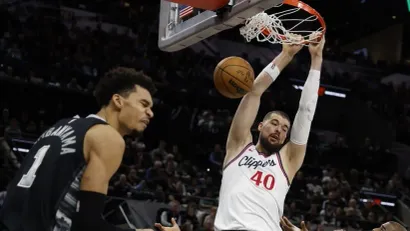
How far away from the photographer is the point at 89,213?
308 cm

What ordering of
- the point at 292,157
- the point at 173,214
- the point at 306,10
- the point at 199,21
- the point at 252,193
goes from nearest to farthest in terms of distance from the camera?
the point at 199,21 < the point at 252,193 < the point at 292,157 < the point at 306,10 < the point at 173,214

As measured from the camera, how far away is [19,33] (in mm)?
15047

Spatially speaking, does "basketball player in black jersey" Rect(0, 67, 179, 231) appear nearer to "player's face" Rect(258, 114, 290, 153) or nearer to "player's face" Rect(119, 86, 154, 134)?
"player's face" Rect(119, 86, 154, 134)

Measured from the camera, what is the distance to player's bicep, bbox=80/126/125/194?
3.14 meters

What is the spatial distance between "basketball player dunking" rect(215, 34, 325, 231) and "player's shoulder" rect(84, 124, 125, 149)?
2569 mm

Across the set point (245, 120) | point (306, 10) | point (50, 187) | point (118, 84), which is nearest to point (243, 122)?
point (245, 120)

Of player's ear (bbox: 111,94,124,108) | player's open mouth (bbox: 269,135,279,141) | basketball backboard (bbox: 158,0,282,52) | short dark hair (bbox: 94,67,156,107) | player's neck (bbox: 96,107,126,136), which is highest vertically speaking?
basketball backboard (bbox: 158,0,282,52)

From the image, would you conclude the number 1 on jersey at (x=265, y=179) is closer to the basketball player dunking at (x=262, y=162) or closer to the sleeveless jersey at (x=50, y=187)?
the basketball player dunking at (x=262, y=162)

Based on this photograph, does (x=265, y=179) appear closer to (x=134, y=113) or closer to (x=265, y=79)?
(x=265, y=79)

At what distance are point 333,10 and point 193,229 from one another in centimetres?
1357

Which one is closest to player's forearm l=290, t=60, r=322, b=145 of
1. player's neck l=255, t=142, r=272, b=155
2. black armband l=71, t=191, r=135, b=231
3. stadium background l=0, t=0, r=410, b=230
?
player's neck l=255, t=142, r=272, b=155

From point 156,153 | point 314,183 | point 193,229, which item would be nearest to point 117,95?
point 193,229

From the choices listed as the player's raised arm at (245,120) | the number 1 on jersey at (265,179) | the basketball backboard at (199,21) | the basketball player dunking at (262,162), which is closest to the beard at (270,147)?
the basketball player dunking at (262,162)

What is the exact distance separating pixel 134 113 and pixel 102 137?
34 cm
